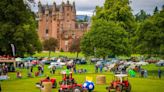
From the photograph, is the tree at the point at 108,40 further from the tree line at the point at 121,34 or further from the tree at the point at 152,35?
the tree at the point at 152,35

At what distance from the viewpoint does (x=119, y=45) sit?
78.9m

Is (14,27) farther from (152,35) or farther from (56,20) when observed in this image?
(56,20)

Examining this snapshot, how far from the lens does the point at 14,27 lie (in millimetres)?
64625

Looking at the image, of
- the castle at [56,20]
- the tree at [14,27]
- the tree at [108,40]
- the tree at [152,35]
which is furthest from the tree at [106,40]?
the castle at [56,20]

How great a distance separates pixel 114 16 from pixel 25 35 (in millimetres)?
32933

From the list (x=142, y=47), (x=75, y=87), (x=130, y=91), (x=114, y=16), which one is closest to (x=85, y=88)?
(x=75, y=87)

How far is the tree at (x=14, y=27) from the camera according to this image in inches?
2489

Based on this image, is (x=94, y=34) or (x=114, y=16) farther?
(x=114, y=16)

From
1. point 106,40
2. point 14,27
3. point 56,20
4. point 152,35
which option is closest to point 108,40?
point 106,40

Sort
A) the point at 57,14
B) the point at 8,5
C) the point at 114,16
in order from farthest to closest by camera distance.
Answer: the point at 57,14 < the point at 114,16 < the point at 8,5

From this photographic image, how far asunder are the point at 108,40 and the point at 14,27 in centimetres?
1999

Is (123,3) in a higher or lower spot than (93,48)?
higher

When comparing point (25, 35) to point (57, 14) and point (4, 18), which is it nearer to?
point (4, 18)

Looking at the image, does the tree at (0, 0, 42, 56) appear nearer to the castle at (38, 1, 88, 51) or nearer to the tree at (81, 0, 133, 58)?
the tree at (81, 0, 133, 58)
